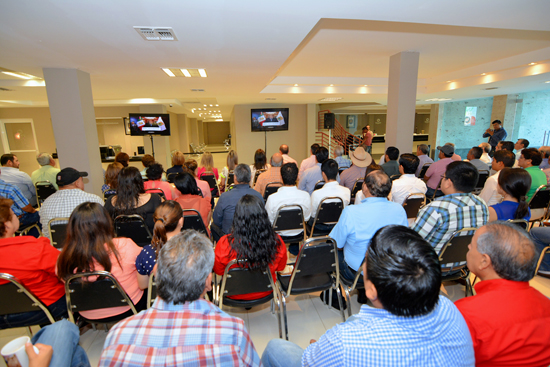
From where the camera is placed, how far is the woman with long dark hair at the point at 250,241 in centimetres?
183

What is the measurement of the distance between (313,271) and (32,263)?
6.14 feet

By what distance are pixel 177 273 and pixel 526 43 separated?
6.92 metres

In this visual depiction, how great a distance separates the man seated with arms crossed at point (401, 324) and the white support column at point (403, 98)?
4.54 metres

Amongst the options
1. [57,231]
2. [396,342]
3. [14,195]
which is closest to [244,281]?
[396,342]

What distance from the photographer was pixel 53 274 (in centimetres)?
180

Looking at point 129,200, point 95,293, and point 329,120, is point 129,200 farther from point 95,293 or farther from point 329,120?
point 329,120

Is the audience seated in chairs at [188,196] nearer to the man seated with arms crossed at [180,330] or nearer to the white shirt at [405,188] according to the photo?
the man seated with arms crossed at [180,330]

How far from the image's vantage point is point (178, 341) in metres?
0.87

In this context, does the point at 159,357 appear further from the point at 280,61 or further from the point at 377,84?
the point at 377,84

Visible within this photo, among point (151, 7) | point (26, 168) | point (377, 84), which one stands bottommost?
point (26, 168)

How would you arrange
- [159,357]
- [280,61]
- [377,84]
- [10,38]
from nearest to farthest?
[159,357] → [10,38] → [280,61] → [377,84]

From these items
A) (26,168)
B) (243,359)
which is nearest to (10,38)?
(243,359)

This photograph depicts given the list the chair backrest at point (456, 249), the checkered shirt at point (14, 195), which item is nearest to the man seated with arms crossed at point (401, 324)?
the chair backrest at point (456, 249)

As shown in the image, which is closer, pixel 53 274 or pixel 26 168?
pixel 53 274
